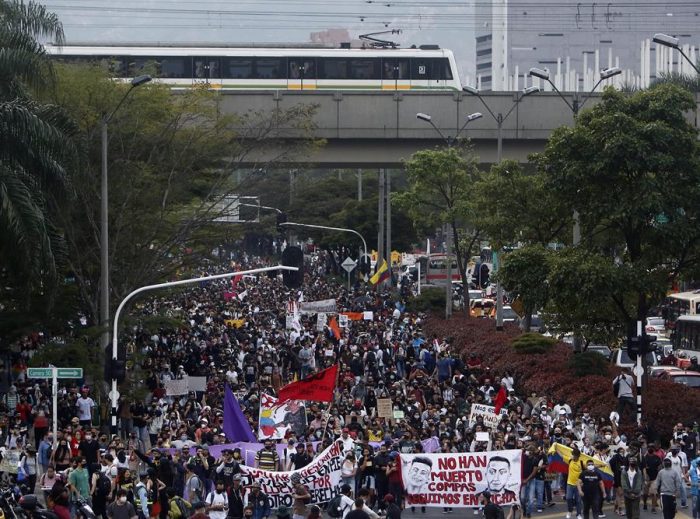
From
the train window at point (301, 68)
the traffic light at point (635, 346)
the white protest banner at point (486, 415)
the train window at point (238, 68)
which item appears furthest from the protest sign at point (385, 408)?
the train window at point (301, 68)

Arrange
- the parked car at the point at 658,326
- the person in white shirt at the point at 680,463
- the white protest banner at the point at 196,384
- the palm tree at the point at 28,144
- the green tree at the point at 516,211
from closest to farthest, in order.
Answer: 1. the person in white shirt at the point at 680,463
2. the palm tree at the point at 28,144
3. the white protest banner at the point at 196,384
4. the green tree at the point at 516,211
5. the parked car at the point at 658,326

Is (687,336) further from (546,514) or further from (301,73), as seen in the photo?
(546,514)

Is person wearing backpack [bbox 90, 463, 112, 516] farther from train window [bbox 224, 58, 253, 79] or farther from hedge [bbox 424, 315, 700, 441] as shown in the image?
train window [bbox 224, 58, 253, 79]

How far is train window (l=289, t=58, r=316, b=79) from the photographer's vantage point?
5462cm

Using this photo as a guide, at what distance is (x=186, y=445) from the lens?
79.2ft

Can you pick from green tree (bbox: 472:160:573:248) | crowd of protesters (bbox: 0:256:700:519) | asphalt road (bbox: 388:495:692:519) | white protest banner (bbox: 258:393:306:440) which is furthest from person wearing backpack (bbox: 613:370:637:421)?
green tree (bbox: 472:160:573:248)

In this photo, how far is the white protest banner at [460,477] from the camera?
22.6 metres

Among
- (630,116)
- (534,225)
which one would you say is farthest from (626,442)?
(534,225)

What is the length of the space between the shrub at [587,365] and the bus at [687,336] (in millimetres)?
12015

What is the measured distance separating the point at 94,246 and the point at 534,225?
1295cm

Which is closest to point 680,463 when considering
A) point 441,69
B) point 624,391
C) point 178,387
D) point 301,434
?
point 624,391

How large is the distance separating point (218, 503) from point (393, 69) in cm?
3711

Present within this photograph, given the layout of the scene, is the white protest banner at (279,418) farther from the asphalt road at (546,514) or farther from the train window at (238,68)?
the train window at (238,68)

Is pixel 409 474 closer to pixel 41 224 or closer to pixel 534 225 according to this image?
pixel 41 224
